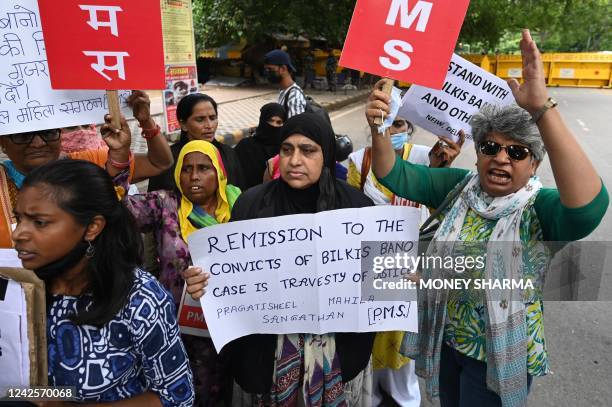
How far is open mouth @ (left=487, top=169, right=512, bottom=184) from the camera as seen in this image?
1.55 m

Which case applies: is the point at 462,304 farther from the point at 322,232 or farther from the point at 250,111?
the point at 250,111

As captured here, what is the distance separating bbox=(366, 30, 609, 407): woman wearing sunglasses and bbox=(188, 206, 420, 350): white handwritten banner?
0.21 metres

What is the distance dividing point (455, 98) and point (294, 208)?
1.34 metres

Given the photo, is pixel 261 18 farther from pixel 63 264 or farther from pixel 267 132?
pixel 63 264

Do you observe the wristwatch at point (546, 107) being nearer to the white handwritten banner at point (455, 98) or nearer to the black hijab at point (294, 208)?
the black hijab at point (294, 208)

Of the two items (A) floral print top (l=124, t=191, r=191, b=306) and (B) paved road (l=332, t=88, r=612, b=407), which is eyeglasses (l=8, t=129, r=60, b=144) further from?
(B) paved road (l=332, t=88, r=612, b=407)

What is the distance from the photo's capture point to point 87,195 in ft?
4.29

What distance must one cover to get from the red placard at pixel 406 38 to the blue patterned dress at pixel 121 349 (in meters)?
1.17

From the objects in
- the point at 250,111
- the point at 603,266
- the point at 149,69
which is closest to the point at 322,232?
the point at 149,69

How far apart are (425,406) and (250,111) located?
37.2 ft

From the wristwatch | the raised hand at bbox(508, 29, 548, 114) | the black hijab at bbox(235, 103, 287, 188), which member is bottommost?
the black hijab at bbox(235, 103, 287, 188)

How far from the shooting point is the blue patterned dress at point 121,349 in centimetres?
129

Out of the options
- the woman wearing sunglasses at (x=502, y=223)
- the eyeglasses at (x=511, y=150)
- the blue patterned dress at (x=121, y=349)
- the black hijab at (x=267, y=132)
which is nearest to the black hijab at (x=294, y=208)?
the woman wearing sunglasses at (x=502, y=223)

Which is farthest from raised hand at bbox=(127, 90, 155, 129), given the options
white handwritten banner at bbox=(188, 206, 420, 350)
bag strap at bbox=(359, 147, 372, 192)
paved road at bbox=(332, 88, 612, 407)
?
paved road at bbox=(332, 88, 612, 407)
